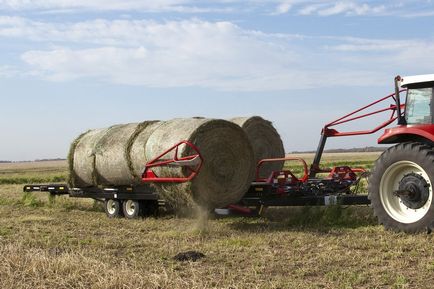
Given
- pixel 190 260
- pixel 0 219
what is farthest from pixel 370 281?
pixel 0 219

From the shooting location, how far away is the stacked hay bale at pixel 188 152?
10.0 m

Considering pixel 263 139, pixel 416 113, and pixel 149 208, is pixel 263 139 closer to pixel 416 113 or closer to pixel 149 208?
pixel 149 208

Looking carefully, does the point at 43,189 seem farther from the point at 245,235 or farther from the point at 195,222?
the point at 245,235

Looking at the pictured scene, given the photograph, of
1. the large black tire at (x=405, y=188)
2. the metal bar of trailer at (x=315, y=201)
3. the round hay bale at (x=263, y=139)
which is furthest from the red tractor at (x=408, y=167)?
the round hay bale at (x=263, y=139)

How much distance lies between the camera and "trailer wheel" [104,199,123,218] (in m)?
13.0

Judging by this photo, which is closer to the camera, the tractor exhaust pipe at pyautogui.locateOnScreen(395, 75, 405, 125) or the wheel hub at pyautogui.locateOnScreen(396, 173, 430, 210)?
the wheel hub at pyautogui.locateOnScreen(396, 173, 430, 210)

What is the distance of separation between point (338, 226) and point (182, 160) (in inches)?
111

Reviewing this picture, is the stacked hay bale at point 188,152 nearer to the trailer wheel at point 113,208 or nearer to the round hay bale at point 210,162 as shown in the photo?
the round hay bale at point 210,162

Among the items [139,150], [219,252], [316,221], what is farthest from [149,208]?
[219,252]

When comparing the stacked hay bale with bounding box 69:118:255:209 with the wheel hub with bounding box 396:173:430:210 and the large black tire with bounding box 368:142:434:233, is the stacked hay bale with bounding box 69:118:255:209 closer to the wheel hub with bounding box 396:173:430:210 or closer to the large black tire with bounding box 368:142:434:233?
the large black tire with bounding box 368:142:434:233

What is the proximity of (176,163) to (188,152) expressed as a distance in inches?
15.1

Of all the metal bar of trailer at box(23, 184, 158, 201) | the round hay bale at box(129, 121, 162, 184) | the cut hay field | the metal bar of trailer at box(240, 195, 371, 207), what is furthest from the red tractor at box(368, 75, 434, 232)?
the metal bar of trailer at box(23, 184, 158, 201)

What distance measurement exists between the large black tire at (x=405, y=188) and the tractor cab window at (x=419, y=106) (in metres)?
0.42

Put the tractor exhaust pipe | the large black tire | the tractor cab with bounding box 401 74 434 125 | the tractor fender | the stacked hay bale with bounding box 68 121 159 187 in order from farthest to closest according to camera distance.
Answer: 1. the stacked hay bale with bounding box 68 121 159 187
2. the tractor exhaust pipe
3. the tractor cab with bounding box 401 74 434 125
4. the tractor fender
5. the large black tire
